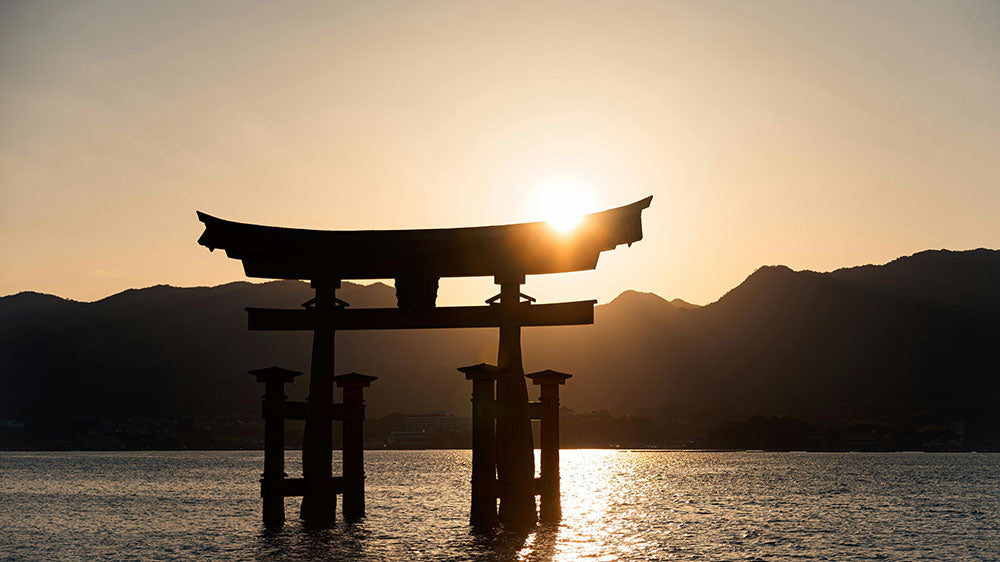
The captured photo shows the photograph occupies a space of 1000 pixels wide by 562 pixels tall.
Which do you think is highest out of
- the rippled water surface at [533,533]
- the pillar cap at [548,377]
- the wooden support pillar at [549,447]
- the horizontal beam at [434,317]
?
the horizontal beam at [434,317]

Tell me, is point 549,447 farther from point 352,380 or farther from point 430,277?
point 352,380

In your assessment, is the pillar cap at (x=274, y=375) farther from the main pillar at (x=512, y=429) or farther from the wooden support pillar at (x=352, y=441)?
the main pillar at (x=512, y=429)

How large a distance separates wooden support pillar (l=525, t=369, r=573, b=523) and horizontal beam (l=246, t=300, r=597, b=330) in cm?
219

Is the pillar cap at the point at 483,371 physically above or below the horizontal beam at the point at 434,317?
below

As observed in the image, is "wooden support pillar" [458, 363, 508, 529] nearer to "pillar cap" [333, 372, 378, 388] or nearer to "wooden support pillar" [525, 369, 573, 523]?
"wooden support pillar" [525, 369, 573, 523]

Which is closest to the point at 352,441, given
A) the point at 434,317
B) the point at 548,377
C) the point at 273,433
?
the point at 273,433

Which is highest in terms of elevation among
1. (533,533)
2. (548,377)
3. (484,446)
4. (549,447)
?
(548,377)

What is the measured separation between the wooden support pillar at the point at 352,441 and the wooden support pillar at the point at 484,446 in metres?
4.02

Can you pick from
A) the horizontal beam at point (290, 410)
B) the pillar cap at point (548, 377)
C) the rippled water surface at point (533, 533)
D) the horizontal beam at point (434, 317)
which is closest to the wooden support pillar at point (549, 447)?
the pillar cap at point (548, 377)

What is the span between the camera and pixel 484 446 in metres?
22.1

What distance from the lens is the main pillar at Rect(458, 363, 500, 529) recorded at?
21.9 meters

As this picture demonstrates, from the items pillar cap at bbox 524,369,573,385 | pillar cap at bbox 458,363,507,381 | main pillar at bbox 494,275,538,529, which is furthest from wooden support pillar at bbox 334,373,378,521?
main pillar at bbox 494,275,538,529

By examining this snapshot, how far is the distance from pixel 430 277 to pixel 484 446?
4294mm

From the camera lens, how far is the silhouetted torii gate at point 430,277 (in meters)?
21.9
